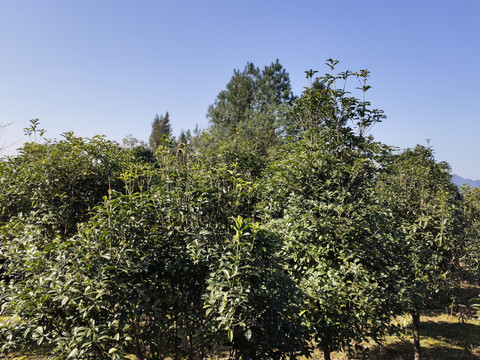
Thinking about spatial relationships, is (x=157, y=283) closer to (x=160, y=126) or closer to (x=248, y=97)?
(x=248, y=97)

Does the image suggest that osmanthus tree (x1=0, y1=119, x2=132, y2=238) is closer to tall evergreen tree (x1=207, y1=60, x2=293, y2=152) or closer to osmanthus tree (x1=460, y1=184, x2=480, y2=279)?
osmanthus tree (x1=460, y1=184, x2=480, y2=279)

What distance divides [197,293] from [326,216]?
8.43ft

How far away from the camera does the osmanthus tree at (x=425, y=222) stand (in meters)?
7.29

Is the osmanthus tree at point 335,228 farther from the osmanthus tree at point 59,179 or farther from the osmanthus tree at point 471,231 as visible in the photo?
the osmanthus tree at point 471,231

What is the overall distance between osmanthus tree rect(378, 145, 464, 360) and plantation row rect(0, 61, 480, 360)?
0.32 feet

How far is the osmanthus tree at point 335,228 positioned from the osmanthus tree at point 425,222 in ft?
6.03

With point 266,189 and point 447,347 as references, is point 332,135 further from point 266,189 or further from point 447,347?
point 447,347

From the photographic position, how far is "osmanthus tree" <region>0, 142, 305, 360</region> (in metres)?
2.89

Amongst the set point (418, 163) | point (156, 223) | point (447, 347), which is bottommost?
point (447, 347)

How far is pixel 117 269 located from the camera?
3043mm

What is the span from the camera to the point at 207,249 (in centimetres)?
339

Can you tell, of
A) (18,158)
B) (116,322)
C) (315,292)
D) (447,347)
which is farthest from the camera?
(447,347)

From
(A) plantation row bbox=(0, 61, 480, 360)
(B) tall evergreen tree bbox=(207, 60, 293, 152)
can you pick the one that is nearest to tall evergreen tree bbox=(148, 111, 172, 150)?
(B) tall evergreen tree bbox=(207, 60, 293, 152)

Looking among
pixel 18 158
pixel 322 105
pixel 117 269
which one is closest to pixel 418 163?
pixel 322 105
